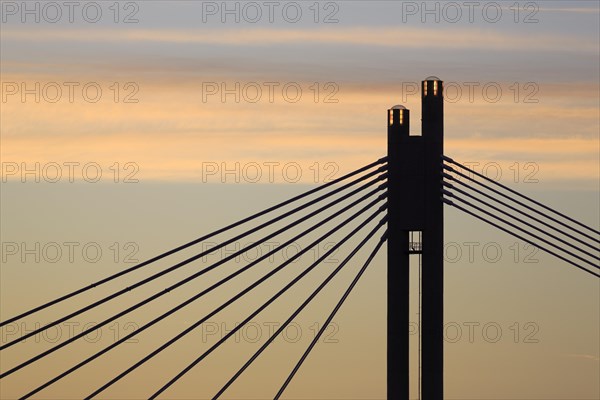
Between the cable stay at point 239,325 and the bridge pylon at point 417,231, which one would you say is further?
the bridge pylon at point 417,231

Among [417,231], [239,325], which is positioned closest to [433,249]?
[417,231]

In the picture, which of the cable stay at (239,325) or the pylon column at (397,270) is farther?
the pylon column at (397,270)

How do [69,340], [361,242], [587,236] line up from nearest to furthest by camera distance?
[69,340] < [361,242] < [587,236]

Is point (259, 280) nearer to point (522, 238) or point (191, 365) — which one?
point (191, 365)

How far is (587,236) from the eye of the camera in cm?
3300

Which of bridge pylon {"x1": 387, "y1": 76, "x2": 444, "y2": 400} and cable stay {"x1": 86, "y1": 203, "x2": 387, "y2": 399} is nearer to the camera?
cable stay {"x1": 86, "y1": 203, "x2": 387, "y2": 399}

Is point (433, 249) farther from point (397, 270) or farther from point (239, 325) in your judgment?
point (239, 325)

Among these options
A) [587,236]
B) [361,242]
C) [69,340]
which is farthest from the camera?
[587,236]

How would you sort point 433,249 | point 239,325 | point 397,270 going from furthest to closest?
point 433,249
point 397,270
point 239,325

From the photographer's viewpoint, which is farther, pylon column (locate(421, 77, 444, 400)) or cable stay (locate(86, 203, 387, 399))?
pylon column (locate(421, 77, 444, 400))

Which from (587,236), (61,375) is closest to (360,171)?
(587,236)

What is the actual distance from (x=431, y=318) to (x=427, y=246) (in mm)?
1646

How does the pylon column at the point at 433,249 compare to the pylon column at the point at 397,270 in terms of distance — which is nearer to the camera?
the pylon column at the point at 397,270

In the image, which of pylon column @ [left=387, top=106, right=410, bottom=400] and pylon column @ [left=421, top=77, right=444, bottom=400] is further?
pylon column @ [left=421, top=77, right=444, bottom=400]
